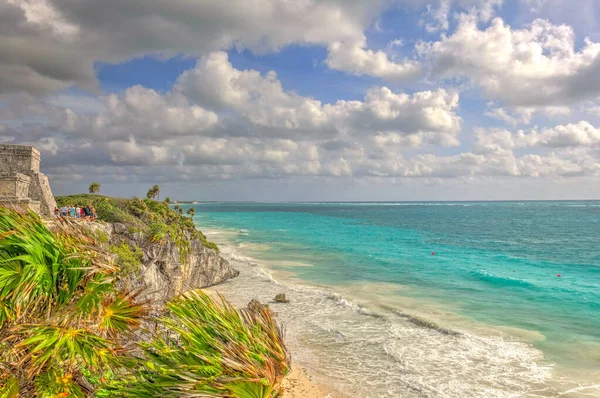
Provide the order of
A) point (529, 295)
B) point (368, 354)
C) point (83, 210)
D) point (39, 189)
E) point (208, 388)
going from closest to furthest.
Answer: point (208, 388), point (368, 354), point (39, 189), point (529, 295), point (83, 210)

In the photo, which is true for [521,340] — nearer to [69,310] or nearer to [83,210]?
[69,310]

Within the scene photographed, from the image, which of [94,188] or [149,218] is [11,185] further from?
[94,188]

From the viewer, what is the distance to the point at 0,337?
5766 millimetres

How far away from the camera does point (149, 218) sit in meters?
32.8

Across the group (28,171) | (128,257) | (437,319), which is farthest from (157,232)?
(437,319)

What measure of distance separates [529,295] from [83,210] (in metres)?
40.7

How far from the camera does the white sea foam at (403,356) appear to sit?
15.3 meters

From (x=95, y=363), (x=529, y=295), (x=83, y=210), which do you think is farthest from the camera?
(x=83, y=210)

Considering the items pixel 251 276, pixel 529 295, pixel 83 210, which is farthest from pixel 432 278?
pixel 83 210

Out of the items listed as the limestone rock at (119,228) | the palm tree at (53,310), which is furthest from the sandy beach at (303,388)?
the limestone rock at (119,228)

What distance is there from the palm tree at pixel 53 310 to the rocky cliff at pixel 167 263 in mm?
15321

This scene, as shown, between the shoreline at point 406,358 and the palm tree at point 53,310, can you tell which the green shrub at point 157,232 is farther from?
the palm tree at point 53,310

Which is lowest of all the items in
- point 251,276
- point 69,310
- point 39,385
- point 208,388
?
point 251,276

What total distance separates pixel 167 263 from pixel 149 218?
8178 mm
